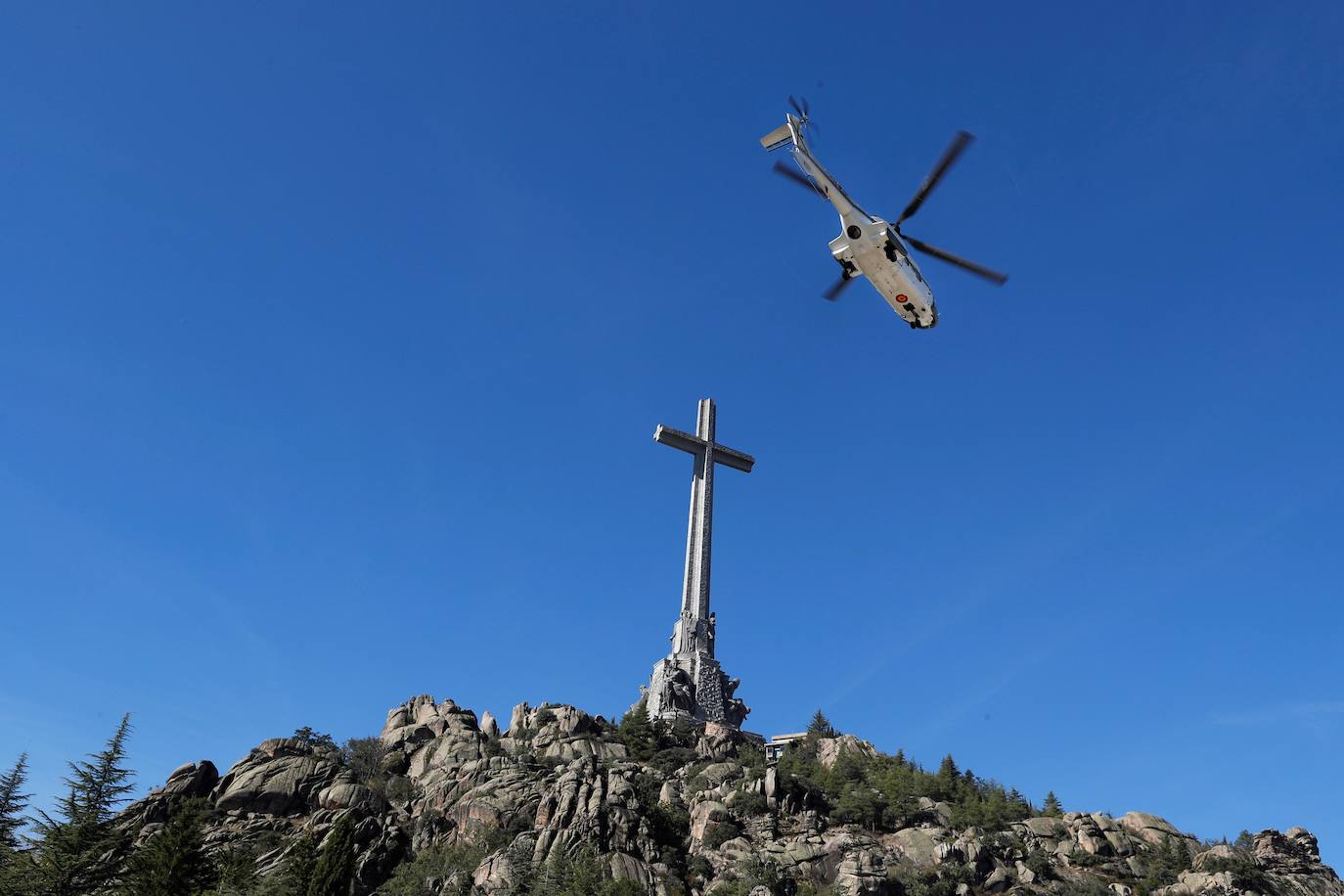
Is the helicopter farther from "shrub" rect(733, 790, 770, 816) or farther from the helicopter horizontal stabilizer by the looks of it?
"shrub" rect(733, 790, 770, 816)

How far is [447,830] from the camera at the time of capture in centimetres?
5847

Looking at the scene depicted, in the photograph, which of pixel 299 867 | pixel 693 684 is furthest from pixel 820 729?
pixel 299 867

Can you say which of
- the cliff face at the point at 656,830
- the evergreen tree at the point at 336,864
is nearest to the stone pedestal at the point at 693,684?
the cliff face at the point at 656,830

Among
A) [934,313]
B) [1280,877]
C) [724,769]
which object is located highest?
[934,313]

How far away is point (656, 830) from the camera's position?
193 ft

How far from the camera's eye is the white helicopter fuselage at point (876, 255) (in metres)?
41.4

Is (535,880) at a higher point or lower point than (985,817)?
lower

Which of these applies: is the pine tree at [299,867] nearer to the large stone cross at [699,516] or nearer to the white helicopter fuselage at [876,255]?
the white helicopter fuselage at [876,255]

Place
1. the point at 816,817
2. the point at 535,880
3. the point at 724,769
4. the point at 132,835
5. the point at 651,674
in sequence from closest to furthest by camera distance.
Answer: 1. the point at 535,880
2. the point at 132,835
3. the point at 816,817
4. the point at 724,769
5. the point at 651,674

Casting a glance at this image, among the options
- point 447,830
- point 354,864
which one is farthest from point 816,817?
point 354,864

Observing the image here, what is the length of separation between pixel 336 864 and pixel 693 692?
39230mm

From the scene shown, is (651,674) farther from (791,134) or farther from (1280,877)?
(791,134)

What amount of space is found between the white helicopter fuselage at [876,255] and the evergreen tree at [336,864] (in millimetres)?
35355

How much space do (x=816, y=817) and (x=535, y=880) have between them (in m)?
20.0
